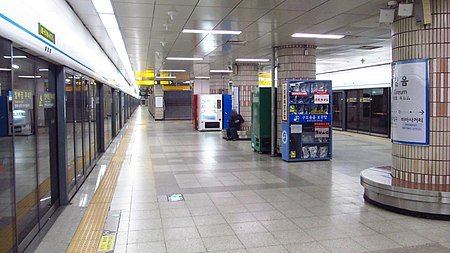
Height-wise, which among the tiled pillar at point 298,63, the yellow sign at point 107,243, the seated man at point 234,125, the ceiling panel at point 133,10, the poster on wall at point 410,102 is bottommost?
the yellow sign at point 107,243

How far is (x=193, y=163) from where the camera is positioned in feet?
29.3

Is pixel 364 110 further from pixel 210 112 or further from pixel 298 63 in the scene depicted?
pixel 298 63

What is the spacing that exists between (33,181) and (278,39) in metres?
6.43

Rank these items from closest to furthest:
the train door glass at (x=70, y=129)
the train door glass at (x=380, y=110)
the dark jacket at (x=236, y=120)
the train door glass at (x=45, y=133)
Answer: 1. the train door glass at (x=45, y=133)
2. the train door glass at (x=70, y=129)
3. the dark jacket at (x=236, y=120)
4. the train door glass at (x=380, y=110)

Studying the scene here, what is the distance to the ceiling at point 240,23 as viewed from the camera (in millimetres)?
5918

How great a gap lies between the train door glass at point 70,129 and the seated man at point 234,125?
8100 millimetres

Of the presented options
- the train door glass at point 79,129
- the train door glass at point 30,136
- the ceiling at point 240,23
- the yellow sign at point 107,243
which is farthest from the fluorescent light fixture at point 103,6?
the yellow sign at point 107,243

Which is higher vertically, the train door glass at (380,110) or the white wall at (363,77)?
the white wall at (363,77)

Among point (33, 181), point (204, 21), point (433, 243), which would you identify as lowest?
point (433, 243)

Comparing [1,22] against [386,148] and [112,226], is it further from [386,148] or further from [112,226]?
[386,148]

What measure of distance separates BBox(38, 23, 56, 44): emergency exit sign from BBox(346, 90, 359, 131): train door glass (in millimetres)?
14788

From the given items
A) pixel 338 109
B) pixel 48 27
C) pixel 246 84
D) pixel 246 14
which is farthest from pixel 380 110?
pixel 48 27

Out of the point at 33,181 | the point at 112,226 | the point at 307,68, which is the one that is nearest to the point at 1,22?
the point at 33,181

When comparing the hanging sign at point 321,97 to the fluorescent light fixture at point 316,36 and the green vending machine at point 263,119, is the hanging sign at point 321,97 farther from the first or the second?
the green vending machine at point 263,119
